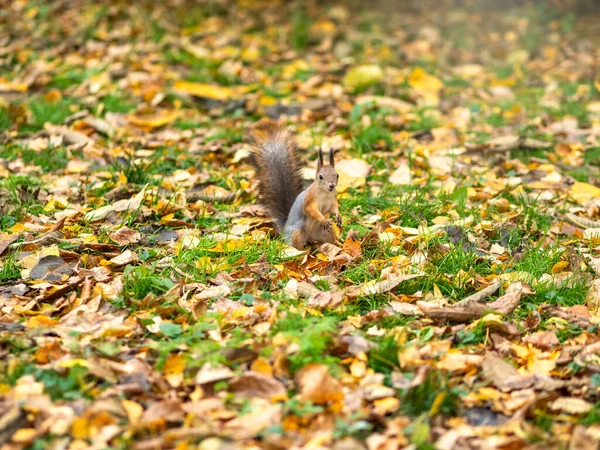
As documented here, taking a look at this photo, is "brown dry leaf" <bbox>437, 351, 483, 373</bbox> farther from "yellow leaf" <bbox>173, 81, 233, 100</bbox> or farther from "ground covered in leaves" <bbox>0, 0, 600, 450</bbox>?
"yellow leaf" <bbox>173, 81, 233, 100</bbox>

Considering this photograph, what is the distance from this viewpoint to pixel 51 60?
736 cm

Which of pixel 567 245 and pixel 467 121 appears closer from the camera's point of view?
pixel 567 245

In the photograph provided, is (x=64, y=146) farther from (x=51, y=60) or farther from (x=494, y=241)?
(x=494, y=241)

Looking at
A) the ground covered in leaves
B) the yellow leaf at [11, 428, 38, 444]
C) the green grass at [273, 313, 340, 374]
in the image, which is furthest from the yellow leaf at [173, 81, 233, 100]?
the yellow leaf at [11, 428, 38, 444]

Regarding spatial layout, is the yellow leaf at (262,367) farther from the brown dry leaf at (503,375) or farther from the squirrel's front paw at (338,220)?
the squirrel's front paw at (338,220)

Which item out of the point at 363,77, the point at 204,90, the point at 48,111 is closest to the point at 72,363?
the point at 48,111

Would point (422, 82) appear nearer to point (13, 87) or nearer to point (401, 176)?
point (401, 176)

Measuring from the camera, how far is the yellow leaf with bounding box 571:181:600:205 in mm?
4473

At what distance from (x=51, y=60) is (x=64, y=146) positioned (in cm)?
242

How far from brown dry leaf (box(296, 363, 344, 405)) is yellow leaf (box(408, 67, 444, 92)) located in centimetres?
466

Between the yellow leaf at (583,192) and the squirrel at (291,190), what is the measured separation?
1.53 metres

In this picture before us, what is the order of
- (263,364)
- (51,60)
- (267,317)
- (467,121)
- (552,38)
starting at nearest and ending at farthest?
(263,364), (267,317), (467,121), (51,60), (552,38)

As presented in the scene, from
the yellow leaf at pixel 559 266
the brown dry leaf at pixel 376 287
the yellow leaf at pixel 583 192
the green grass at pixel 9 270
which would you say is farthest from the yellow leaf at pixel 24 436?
the yellow leaf at pixel 583 192

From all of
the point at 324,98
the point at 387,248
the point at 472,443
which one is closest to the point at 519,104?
the point at 324,98
